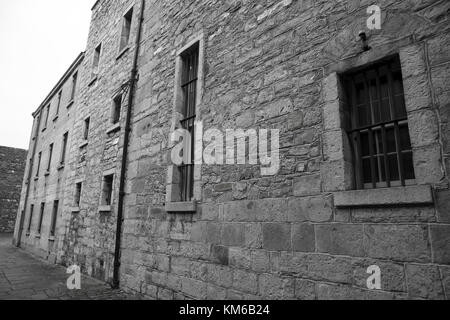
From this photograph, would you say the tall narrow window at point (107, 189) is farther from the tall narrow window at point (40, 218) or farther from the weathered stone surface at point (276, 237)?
the tall narrow window at point (40, 218)

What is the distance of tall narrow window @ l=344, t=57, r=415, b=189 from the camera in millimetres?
2695

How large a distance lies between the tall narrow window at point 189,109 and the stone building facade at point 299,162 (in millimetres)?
46

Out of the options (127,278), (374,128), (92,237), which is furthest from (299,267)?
(92,237)

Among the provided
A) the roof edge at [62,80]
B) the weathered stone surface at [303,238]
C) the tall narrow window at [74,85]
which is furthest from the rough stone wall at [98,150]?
the weathered stone surface at [303,238]

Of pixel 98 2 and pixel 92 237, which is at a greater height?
pixel 98 2

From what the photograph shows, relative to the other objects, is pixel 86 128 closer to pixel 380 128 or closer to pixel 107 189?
pixel 107 189

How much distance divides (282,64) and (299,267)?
8.02ft

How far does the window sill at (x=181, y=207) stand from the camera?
14.4 ft

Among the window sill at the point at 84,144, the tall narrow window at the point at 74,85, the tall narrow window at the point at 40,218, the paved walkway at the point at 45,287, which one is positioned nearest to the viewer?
the paved walkway at the point at 45,287

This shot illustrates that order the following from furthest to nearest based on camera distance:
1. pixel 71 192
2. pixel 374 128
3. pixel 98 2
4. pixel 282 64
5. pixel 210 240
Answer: pixel 98 2 → pixel 71 192 → pixel 210 240 → pixel 282 64 → pixel 374 128

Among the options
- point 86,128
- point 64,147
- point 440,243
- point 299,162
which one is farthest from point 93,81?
point 440,243

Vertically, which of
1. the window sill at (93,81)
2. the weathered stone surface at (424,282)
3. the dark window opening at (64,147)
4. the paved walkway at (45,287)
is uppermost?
the window sill at (93,81)
